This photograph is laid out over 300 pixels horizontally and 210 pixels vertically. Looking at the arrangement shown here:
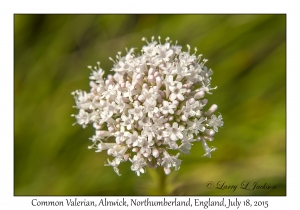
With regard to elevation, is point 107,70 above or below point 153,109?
above

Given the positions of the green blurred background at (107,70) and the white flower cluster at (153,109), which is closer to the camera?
the white flower cluster at (153,109)

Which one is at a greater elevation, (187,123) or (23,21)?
(23,21)

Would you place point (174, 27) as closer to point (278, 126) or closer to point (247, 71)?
point (247, 71)

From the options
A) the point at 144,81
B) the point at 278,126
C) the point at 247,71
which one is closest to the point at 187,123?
the point at 144,81

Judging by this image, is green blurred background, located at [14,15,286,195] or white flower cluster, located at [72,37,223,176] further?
green blurred background, located at [14,15,286,195]

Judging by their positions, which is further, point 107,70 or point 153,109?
point 107,70
